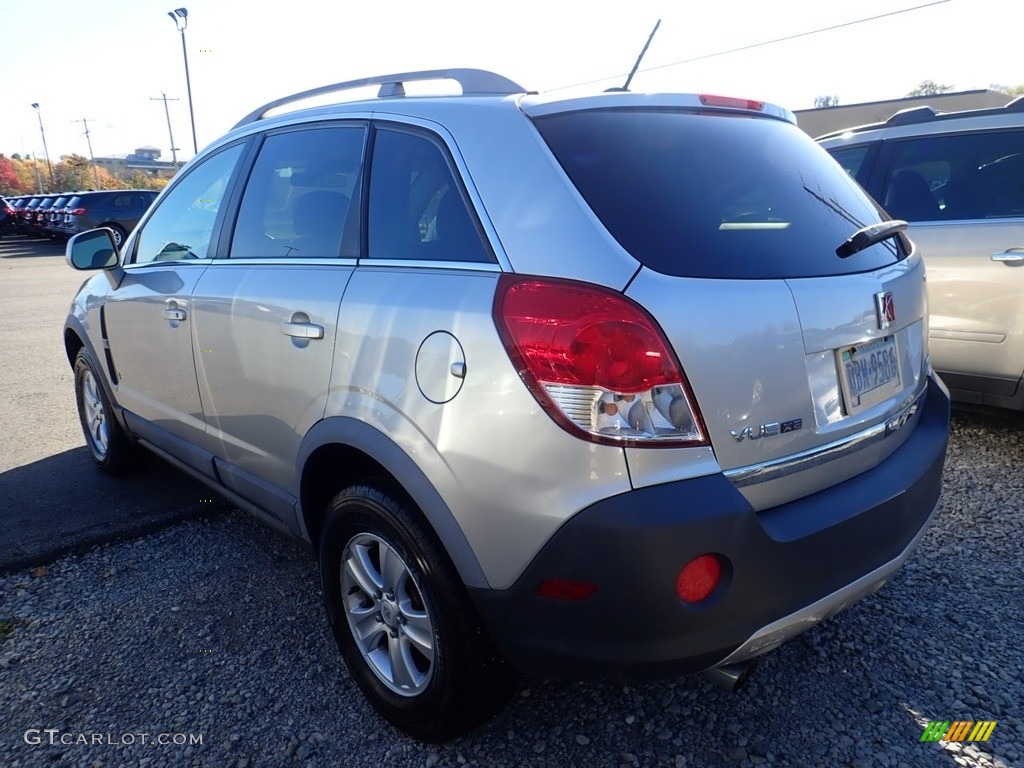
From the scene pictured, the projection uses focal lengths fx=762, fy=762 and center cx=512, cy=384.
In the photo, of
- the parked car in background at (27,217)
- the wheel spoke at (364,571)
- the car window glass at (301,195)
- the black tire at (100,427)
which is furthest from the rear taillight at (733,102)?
the parked car in background at (27,217)

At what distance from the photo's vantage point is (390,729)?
2.33m

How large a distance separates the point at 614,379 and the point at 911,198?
381cm

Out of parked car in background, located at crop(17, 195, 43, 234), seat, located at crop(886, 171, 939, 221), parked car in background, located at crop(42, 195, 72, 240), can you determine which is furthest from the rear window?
parked car in background, located at crop(17, 195, 43, 234)

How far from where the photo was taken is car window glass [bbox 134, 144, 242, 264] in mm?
3234

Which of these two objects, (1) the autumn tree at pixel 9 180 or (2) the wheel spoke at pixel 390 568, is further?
(1) the autumn tree at pixel 9 180

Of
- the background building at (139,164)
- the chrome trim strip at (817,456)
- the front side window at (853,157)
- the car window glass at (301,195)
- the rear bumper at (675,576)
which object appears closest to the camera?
the rear bumper at (675,576)

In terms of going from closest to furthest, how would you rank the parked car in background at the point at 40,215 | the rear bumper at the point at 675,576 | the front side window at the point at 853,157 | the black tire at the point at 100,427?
the rear bumper at the point at 675,576
the black tire at the point at 100,427
the front side window at the point at 853,157
the parked car in background at the point at 40,215

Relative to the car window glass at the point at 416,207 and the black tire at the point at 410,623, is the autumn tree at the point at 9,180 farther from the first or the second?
the black tire at the point at 410,623

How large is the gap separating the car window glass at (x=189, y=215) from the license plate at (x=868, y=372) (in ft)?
8.13

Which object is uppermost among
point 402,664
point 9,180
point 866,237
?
point 9,180

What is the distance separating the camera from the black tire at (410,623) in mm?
1978

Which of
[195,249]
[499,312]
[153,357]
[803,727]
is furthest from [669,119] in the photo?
[153,357]

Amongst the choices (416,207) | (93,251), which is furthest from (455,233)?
(93,251)

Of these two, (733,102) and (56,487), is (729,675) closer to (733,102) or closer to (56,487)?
(733,102)
